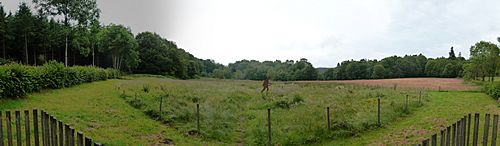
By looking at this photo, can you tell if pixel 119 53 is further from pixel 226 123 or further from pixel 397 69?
pixel 397 69

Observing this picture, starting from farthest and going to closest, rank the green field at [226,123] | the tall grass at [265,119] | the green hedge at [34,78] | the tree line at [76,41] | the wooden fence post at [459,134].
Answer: the tree line at [76,41]
the green hedge at [34,78]
the tall grass at [265,119]
the green field at [226,123]
the wooden fence post at [459,134]

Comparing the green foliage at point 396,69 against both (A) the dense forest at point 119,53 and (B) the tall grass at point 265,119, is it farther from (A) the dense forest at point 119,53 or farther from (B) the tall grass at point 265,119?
(B) the tall grass at point 265,119

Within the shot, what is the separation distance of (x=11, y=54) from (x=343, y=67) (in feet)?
238

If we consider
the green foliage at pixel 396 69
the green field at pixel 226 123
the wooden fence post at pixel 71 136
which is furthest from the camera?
the green foliage at pixel 396 69

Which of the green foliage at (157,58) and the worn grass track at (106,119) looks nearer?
the worn grass track at (106,119)

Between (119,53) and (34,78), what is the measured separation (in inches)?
1999

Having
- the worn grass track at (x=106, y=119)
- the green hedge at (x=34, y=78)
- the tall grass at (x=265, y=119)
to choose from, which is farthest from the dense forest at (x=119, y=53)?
the tall grass at (x=265, y=119)

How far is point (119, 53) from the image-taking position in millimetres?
69938

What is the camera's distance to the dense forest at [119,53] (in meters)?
47.7

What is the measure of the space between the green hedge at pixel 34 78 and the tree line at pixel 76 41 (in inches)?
500

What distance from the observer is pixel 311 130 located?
572 inches

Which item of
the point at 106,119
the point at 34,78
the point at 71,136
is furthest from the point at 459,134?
→ the point at 34,78

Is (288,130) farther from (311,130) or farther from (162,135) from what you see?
(162,135)

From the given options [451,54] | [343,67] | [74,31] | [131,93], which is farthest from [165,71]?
[451,54]
